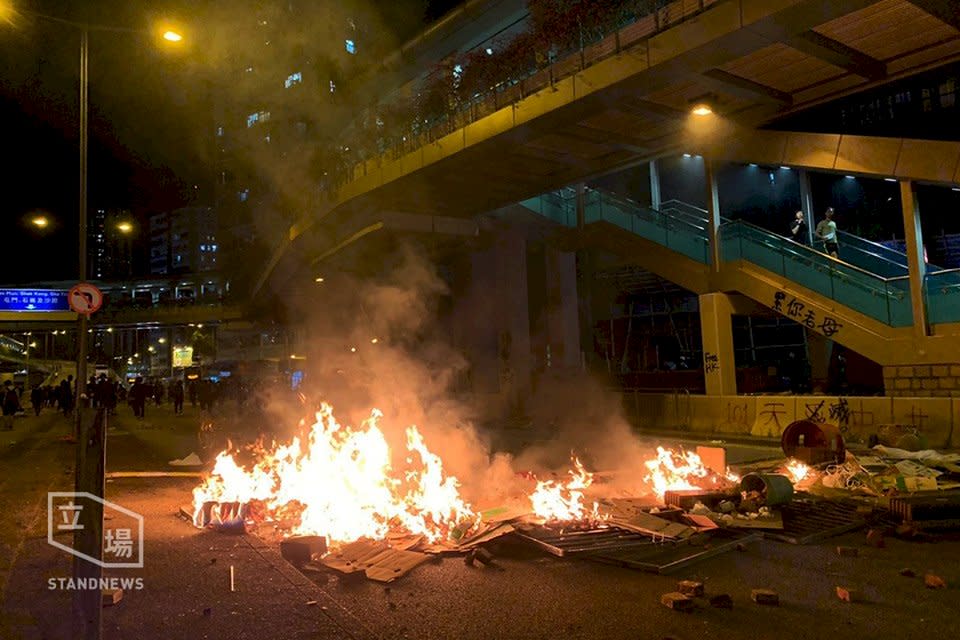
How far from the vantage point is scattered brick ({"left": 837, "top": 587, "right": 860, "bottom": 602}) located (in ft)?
14.6

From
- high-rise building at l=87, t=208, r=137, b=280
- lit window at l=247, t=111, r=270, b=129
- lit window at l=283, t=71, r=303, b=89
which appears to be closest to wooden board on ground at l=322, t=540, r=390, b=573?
lit window at l=283, t=71, r=303, b=89

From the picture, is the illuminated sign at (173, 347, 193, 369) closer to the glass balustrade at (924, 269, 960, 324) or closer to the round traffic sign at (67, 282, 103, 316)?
the round traffic sign at (67, 282, 103, 316)

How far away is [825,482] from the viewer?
26.6 ft

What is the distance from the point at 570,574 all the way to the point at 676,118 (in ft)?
27.0

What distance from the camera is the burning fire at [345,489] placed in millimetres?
6523

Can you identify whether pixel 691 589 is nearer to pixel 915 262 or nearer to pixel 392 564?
pixel 392 564

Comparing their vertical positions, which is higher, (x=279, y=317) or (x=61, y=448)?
(x=279, y=317)

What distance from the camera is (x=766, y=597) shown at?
441 cm

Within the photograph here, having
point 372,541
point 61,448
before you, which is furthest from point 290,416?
point 372,541

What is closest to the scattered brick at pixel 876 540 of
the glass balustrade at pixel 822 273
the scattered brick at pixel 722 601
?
the scattered brick at pixel 722 601

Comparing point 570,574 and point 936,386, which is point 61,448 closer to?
point 570,574

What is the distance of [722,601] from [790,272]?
11.2 meters

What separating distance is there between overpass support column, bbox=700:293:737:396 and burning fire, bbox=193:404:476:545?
935cm

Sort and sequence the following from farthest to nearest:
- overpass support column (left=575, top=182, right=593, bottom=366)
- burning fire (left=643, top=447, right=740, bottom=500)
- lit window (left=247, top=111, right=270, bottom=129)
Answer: overpass support column (left=575, top=182, right=593, bottom=366), lit window (left=247, top=111, right=270, bottom=129), burning fire (left=643, top=447, right=740, bottom=500)
